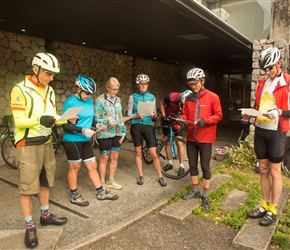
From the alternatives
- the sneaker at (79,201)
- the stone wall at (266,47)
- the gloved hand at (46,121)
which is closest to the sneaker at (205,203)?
the sneaker at (79,201)

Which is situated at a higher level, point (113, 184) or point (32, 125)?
point (32, 125)

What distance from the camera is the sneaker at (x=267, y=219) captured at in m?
3.09

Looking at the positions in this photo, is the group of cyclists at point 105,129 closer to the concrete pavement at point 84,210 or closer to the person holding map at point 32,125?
the person holding map at point 32,125

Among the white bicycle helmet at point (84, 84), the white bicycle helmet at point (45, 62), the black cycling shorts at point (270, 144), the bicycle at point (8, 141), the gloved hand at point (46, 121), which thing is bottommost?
the bicycle at point (8, 141)

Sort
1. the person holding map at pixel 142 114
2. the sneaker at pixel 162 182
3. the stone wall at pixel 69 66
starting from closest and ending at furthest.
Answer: the person holding map at pixel 142 114
the sneaker at pixel 162 182
the stone wall at pixel 69 66

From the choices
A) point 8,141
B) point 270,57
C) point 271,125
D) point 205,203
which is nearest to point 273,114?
point 271,125

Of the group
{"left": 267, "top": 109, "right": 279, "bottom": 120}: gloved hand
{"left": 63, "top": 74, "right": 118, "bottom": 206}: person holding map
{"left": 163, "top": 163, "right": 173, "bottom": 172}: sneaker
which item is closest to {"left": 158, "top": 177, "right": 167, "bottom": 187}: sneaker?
{"left": 163, "top": 163, "right": 173, "bottom": 172}: sneaker

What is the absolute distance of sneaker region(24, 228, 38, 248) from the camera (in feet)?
8.40

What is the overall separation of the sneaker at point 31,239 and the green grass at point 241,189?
189cm

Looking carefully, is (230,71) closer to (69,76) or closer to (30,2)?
(69,76)

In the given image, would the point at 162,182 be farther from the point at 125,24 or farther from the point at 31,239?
the point at 125,24

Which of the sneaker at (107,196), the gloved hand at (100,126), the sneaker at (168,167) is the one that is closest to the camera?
the gloved hand at (100,126)

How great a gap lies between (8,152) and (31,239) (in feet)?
11.9

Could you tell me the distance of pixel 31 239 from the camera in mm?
2582
